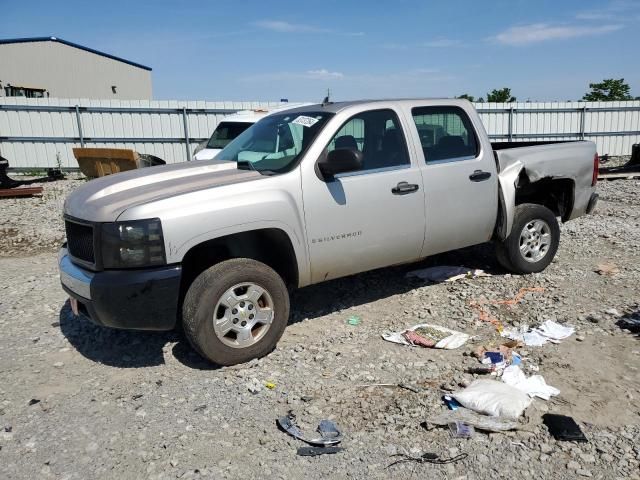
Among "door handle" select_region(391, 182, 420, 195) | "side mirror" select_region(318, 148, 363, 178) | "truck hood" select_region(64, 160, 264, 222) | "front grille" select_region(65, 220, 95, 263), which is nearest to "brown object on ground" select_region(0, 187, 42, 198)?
"truck hood" select_region(64, 160, 264, 222)

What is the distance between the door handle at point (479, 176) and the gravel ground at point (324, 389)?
1.17m

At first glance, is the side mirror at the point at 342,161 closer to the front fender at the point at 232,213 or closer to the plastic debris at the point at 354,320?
the front fender at the point at 232,213

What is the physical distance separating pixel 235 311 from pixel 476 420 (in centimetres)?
183

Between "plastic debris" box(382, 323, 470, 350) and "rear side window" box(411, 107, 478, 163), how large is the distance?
1.53 m

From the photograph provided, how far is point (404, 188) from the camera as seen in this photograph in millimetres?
4738

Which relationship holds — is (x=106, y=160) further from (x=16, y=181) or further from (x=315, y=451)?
(x=315, y=451)

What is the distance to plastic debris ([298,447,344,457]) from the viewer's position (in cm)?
305

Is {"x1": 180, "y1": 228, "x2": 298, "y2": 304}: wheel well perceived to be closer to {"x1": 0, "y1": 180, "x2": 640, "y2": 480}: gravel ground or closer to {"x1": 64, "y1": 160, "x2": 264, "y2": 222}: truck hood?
{"x1": 64, "y1": 160, "x2": 264, "y2": 222}: truck hood

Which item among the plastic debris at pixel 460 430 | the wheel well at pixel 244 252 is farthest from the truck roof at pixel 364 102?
the plastic debris at pixel 460 430

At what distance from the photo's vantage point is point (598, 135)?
20.3m

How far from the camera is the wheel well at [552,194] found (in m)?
6.24

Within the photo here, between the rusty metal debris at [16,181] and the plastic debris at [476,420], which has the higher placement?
the rusty metal debris at [16,181]

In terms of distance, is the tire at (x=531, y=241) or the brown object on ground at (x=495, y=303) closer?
the brown object on ground at (x=495, y=303)

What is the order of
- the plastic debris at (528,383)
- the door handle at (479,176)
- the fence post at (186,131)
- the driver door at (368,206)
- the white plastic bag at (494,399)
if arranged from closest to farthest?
the white plastic bag at (494,399) → the plastic debris at (528,383) → the driver door at (368,206) → the door handle at (479,176) → the fence post at (186,131)
